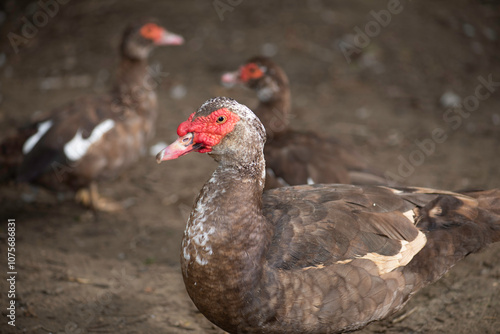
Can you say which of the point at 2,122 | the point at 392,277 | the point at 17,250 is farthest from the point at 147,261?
the point at 2,122

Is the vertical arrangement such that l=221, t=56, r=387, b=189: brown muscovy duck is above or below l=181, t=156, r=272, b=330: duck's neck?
below

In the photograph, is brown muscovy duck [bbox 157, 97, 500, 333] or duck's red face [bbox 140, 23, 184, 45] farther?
duck's red face [bbox 140, 23, 184, 45]

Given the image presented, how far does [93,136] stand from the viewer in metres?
4.86

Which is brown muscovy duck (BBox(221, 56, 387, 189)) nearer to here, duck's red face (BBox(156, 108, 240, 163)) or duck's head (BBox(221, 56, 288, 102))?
duck's head (BBox(221, 56, 288, 102))

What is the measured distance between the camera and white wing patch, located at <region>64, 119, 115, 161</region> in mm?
4785

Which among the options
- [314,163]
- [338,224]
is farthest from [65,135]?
[338,224]

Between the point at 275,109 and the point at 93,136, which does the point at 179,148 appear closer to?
the point at 275,109

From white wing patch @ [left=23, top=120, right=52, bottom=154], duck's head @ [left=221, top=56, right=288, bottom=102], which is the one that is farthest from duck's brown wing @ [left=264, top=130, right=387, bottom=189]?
white wing patch @ [left=23, top=120, right=52, bottom=154]

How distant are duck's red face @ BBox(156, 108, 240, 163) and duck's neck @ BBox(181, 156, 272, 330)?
194 mm

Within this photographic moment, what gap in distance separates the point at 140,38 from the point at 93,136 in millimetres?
1227

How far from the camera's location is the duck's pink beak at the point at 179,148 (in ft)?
9.04

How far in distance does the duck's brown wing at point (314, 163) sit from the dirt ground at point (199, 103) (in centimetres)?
106

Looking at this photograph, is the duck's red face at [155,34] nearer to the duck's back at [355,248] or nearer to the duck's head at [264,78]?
the duck's head at [264,78]

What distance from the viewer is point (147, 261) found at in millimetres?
4340
